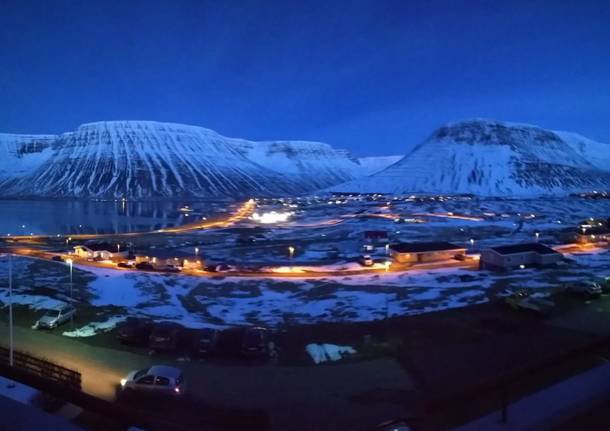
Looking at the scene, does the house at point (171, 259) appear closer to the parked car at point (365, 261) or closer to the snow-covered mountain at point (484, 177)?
the parked car at point (365, 261)

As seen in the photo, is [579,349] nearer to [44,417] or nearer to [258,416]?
[44,417]

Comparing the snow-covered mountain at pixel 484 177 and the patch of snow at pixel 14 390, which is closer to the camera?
the patch of snow at pixel 14 390

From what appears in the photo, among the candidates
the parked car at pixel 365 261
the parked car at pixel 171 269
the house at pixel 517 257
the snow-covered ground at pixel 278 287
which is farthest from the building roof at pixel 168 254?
the house at pixel 517 257

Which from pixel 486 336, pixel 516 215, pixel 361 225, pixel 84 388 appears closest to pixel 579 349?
pixel 84 388

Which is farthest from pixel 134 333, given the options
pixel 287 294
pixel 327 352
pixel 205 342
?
pixel 287 294

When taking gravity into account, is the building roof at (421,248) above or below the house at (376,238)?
above

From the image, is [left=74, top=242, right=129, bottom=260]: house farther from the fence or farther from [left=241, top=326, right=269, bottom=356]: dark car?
[left=241, top=326, right=269, bottom=356]: dark car

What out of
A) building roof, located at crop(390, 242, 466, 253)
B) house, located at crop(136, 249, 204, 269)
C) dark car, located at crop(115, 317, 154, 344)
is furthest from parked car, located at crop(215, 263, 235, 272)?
dark car, located at crop(115, 317, 154, 344)
